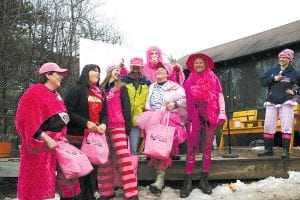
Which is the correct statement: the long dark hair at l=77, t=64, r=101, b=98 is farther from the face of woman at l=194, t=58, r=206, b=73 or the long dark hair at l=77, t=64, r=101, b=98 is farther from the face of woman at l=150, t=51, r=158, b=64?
the face of woman at l=194, t=58, r=206, b=73

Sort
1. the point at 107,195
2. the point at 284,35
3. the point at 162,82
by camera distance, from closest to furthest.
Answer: the point at 107,195 < the point at 162,82 < the point at 284,35

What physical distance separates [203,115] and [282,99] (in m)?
1.60

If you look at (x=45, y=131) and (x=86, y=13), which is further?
(x=86, y=13)

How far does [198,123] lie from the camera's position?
6039mm

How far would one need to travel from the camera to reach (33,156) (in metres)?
4.52

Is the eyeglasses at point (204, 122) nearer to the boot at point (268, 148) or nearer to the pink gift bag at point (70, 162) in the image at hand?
the boot at point (268, 148)

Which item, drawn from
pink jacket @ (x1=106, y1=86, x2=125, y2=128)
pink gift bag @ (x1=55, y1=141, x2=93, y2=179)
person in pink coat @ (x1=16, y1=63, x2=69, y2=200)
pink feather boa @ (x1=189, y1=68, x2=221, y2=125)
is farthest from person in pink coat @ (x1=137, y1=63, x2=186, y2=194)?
person in pink coat @ (x1=16, y1=63, x2=69, y2=200)

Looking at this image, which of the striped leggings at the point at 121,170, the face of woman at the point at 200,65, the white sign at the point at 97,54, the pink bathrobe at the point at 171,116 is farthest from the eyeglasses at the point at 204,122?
the white sign at the point at 97,54

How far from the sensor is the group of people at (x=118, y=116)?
4527mm

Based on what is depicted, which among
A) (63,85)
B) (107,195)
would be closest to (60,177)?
(107,195)

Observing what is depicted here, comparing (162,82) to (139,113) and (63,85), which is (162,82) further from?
(63,85)

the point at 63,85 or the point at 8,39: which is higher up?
the point at 8,39

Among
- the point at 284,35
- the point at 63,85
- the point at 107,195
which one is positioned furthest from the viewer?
the point at 63,85

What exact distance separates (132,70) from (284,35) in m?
8.39
